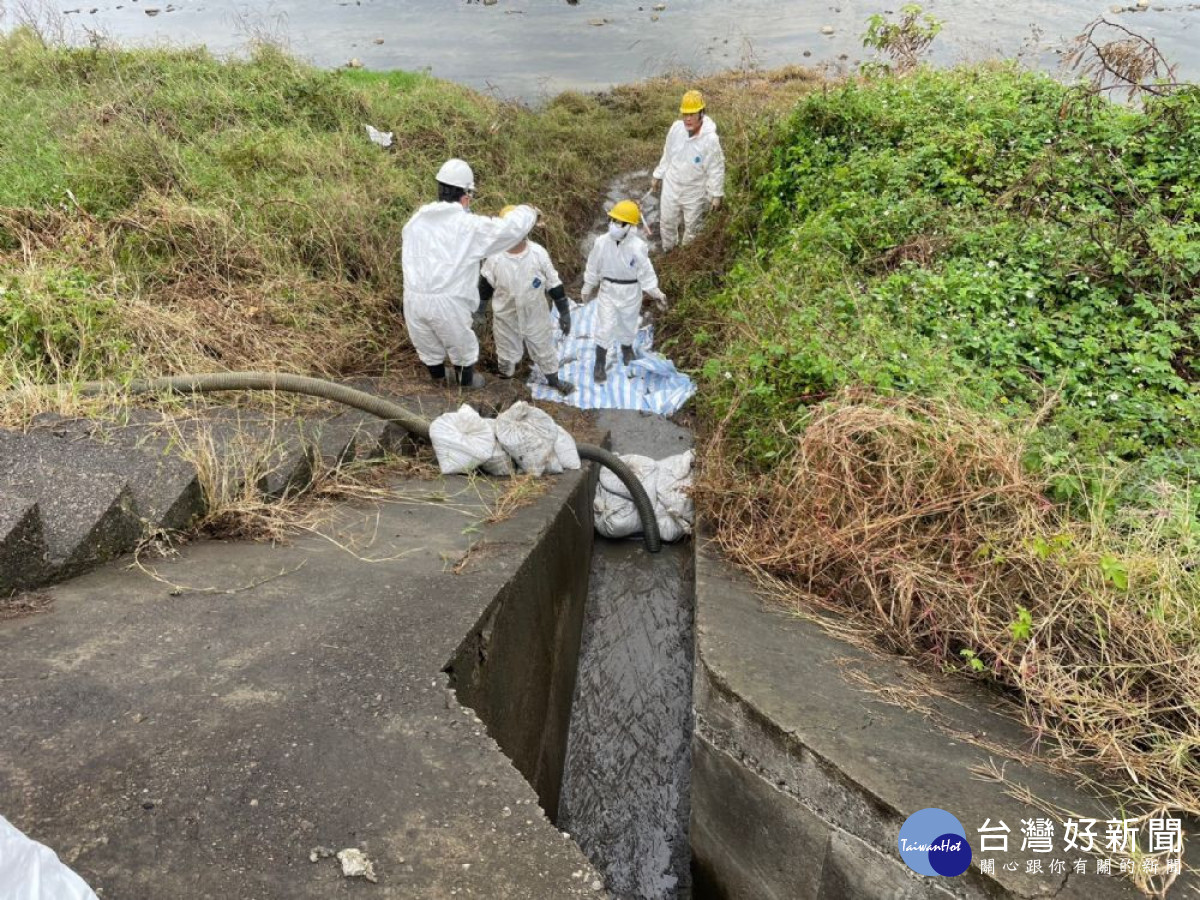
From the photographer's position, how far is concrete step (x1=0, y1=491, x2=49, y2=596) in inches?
105

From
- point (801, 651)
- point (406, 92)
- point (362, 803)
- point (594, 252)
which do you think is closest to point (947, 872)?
point (801, 651)

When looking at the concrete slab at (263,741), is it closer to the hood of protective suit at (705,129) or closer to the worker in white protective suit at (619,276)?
the worker in white protective suit at (619,276)

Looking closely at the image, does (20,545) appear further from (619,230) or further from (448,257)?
(619,230)

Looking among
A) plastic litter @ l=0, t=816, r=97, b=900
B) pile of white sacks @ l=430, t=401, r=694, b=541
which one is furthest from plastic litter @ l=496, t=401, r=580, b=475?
plastic litter @ l=0, t=816, r=97, b=900

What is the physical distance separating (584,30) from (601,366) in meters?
13.4

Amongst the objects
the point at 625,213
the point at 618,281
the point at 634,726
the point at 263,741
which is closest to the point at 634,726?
the point at 634,726

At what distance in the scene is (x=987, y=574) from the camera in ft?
9.86

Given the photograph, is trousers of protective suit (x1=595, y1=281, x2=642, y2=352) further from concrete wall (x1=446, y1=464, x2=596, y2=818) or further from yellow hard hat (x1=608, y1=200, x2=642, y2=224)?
concrete wall (x1=446, y1=464, x2=596, y2=818)

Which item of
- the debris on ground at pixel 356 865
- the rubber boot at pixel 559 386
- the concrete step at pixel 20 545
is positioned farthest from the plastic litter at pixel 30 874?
the rubber boot at pixel 559 386

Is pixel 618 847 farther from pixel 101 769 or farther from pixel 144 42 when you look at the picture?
pixel 144 42

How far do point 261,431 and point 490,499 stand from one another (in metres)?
1.39

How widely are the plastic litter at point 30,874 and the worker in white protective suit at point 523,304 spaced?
16.1 ft

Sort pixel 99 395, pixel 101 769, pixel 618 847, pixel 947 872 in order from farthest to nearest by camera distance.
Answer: pixel 99 395, pixel 618 847, pixel 947 872, pixel 101 769

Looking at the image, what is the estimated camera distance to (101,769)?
207 cm
